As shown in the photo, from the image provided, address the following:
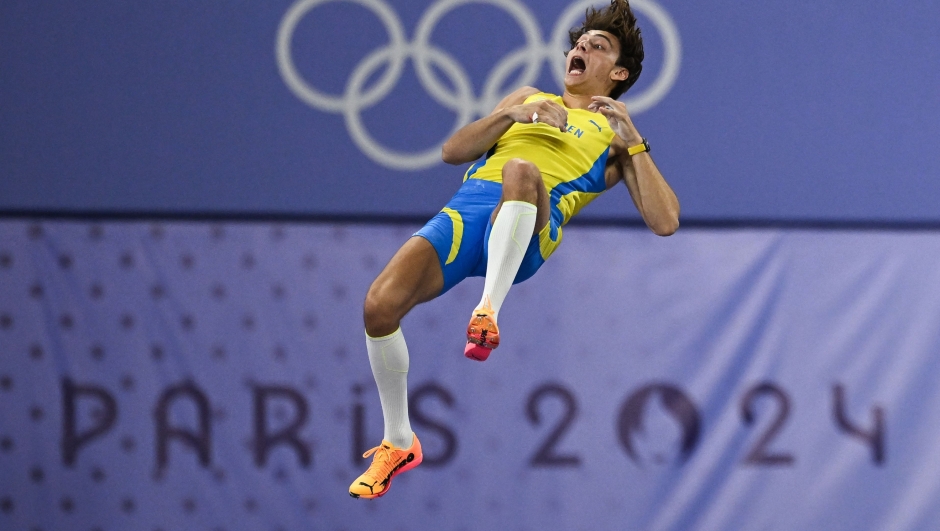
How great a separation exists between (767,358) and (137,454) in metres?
3.62

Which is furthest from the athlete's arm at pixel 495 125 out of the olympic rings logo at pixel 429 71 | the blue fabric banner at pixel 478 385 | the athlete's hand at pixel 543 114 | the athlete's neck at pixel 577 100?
the olympic rings logo at pixel 429 71

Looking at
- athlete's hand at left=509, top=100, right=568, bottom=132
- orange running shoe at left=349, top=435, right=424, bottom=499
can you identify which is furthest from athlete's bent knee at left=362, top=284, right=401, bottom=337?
athlete's hand at left=509, top=100, right=568, bottom=132

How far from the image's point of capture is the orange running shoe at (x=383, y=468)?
425 cm

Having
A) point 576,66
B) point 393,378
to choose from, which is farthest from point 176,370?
point 576,66

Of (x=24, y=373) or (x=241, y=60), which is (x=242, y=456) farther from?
(x=241, y=60)

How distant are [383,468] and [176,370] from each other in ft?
8.94

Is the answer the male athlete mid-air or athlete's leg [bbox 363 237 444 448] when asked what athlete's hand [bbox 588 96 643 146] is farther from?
athlete's leg [bbox 363 237 444 448]

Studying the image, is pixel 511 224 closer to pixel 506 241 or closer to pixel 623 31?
pixel 506 241

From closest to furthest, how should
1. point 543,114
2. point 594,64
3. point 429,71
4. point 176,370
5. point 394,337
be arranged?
point 543,114 < point 394,337 < point 594,64 < point 176,370 < point 429,71

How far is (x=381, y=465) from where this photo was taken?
14.5 ft

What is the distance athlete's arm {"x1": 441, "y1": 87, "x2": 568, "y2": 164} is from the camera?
4242 mm

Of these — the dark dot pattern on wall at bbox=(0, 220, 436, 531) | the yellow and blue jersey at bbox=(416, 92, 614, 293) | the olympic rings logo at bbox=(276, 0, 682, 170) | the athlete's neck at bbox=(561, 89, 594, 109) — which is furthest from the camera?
the olympic rings logo at bbox=(276, 0, 682, 170)

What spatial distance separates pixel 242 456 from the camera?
671 cm

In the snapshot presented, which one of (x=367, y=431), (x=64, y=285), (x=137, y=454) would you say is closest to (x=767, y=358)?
(x=367, y=431)
